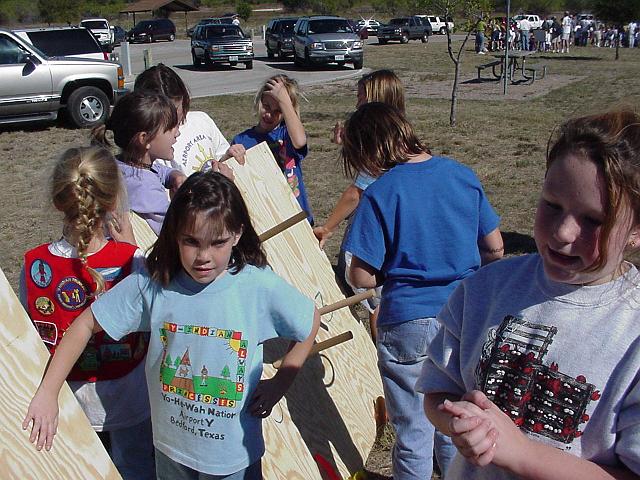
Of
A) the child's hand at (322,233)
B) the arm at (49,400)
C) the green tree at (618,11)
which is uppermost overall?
the green tree at (618,11)

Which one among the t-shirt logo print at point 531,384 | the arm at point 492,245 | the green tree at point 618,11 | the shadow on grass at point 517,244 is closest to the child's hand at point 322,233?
the arm at point 492,245

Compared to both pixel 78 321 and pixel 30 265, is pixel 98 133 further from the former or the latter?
pixel 78 321

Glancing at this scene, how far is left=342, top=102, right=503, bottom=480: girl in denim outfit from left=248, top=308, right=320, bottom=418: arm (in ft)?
1.43

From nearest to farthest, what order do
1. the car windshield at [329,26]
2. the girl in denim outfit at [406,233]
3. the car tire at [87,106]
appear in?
the girl in denim outfit at [406,233], the car tire at [87,106], the car windshield at [329,26]

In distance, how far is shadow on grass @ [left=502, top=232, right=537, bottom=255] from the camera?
657 centimetres

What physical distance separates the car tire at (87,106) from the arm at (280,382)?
12212mm

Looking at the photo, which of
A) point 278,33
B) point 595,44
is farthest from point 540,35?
point 278,33

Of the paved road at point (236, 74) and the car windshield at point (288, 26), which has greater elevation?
the car windshield at point (288, 26)

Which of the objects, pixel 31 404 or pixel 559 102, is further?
pixel 559 102

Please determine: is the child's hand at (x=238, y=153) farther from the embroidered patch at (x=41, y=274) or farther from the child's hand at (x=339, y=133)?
the embroidered patch at (x=41, y=274)

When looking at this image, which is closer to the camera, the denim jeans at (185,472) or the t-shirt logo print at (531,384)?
the t-shirt logo print at (531,384)

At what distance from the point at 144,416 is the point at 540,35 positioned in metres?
34.0

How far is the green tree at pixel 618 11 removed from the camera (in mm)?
30031

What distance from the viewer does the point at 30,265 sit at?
7.97 feet
